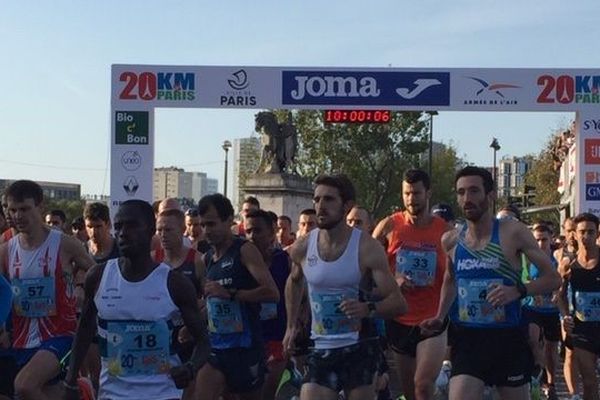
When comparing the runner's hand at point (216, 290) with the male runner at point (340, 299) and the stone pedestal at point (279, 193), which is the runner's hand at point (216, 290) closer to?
the male runner at point (340, 299)

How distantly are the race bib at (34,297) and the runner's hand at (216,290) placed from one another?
3.46 ft

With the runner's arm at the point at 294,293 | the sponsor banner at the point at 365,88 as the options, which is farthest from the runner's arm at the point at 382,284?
the sponsor banner at the point at 365,88

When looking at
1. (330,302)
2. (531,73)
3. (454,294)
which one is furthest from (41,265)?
(531,73)

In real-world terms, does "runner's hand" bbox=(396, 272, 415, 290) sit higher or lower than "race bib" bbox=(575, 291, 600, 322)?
higher

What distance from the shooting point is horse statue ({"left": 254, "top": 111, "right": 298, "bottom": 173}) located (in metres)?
28.1

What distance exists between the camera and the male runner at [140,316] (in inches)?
215

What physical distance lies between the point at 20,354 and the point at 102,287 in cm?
229

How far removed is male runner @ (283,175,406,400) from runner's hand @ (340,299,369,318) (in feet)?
0.18

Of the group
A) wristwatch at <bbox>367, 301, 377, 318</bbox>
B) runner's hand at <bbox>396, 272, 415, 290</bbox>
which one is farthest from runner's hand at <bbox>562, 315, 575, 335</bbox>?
wristwatch at <bbox>367, 301, 377, 318</bbox>

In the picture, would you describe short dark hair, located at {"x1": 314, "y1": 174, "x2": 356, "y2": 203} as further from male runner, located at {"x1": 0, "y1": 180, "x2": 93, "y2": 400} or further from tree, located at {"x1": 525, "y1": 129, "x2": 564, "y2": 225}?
tree, located at {"x1": 525, "y1": 129, "x2": 564, "y2": 225}

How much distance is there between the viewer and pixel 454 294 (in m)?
7.42

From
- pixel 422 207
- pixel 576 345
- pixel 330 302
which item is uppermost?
pixel 422 207

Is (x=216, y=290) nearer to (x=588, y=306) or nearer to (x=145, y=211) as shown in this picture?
(x=145, y=211)

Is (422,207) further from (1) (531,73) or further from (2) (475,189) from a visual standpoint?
(1) (531,73)
